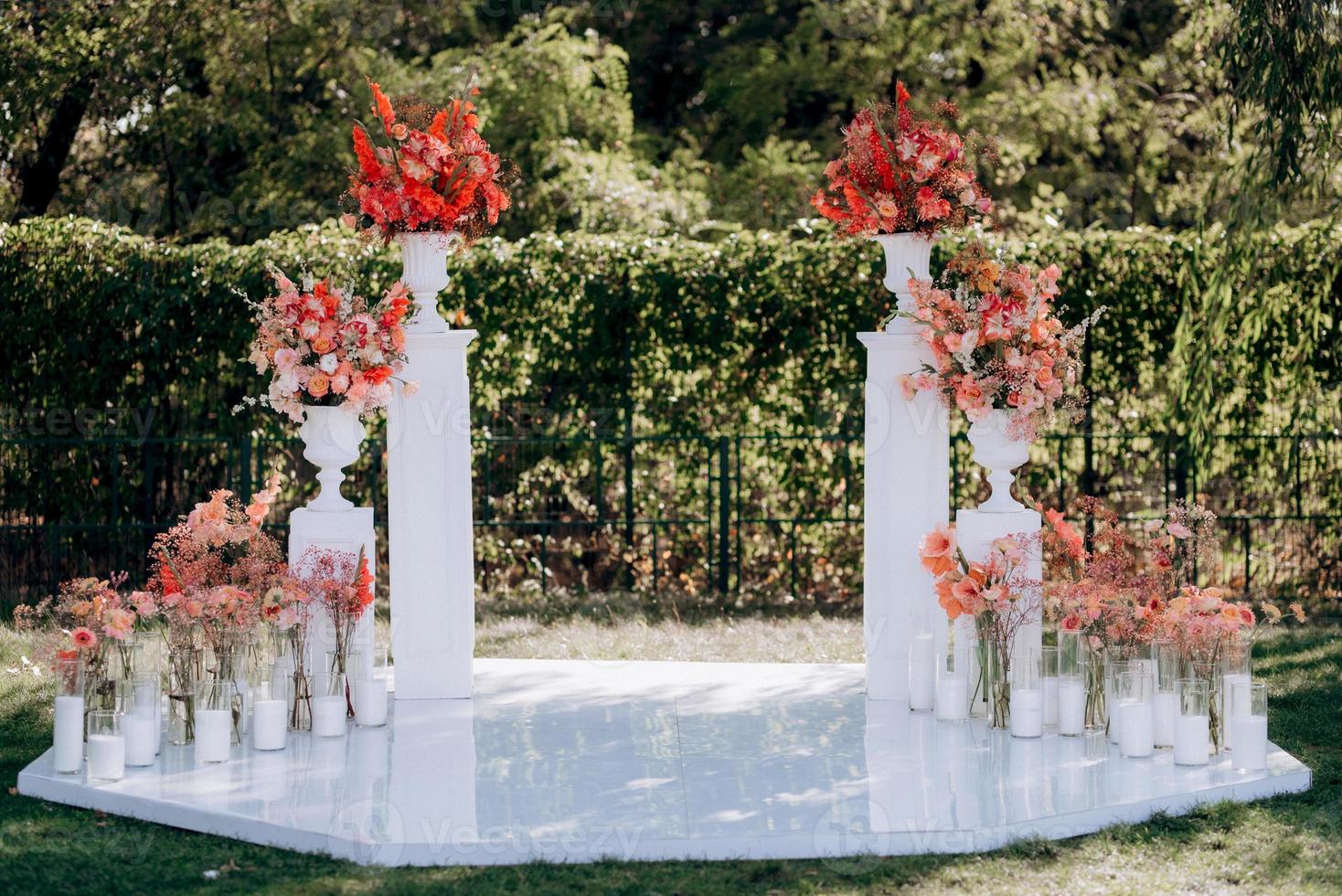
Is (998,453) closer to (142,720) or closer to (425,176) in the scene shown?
(425,176)

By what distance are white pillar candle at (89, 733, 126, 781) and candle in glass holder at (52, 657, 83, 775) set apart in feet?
0.46

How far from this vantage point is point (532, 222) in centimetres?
1330

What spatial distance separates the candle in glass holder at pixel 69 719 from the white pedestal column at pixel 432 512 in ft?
4.60

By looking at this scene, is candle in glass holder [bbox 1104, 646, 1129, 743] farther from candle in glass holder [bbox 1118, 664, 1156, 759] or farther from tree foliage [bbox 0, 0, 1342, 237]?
tree foliage [bbox 0, 0, 1342, 237]

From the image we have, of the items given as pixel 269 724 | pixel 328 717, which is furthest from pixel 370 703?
pixel 269 724

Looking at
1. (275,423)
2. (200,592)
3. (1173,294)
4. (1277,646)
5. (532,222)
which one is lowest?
(1277,646)

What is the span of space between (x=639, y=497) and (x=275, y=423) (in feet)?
8.13

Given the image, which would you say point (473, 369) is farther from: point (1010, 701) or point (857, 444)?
point (1010, 701)

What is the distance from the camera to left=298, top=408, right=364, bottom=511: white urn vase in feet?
20.7

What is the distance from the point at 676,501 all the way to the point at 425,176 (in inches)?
181

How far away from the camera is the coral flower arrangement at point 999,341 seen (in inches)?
241

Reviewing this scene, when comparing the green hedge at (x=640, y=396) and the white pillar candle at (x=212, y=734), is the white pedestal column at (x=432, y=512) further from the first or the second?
the green hedge at (x=640, y=396)

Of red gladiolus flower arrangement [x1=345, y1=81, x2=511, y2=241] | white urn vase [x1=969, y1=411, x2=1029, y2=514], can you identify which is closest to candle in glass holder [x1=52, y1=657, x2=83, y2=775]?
red gladiolus flower arrangement [x1=345, y1=81, x2=511, y2=241]

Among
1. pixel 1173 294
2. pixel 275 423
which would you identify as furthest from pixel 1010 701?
pixel 275 423
